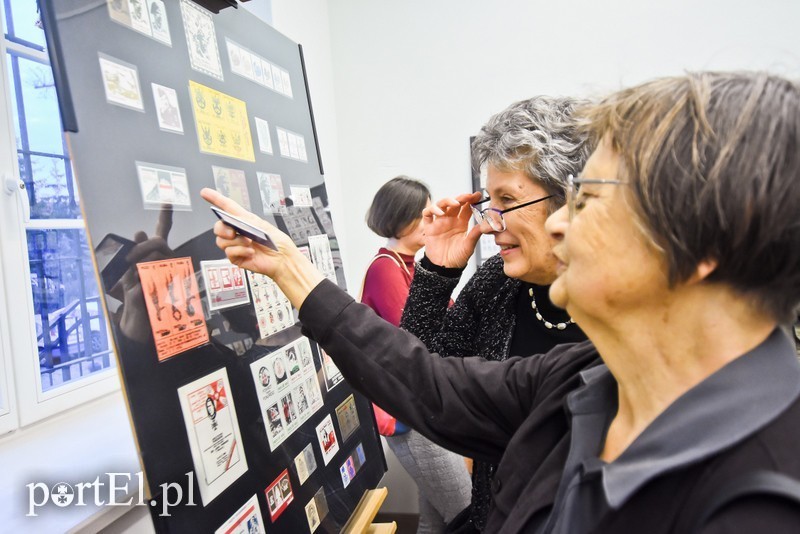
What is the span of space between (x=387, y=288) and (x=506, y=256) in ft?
2.93

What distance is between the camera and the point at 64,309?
63.8 inches

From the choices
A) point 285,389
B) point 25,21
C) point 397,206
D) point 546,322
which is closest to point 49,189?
point 25,21

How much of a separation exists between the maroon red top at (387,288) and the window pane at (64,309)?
0.94 metres

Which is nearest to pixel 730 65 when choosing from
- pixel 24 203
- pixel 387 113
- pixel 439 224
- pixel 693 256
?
pixel 387 113

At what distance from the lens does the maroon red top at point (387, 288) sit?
2041 millimetres

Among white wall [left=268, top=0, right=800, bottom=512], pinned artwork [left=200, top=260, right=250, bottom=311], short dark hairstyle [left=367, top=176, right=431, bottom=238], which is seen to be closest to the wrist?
pinned artwork [left=200, top=260, right=250, bottom=311]

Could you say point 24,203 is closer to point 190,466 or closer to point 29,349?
point 29,349

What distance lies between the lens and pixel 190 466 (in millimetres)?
875

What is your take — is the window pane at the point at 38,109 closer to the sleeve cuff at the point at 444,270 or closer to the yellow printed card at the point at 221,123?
the yellow printed card at the point at 221,123

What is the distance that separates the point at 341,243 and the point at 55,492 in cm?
213

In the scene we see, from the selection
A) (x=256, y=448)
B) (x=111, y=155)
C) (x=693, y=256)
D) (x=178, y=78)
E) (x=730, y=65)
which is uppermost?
(x=730, y=65)

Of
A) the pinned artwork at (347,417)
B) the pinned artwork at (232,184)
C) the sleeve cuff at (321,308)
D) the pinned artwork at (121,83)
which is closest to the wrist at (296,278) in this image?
the sleeve cuff at (321,308)

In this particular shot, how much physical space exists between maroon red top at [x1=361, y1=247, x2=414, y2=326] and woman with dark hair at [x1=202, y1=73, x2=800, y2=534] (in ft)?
4.20

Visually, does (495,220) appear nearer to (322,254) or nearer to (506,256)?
(506,256)
